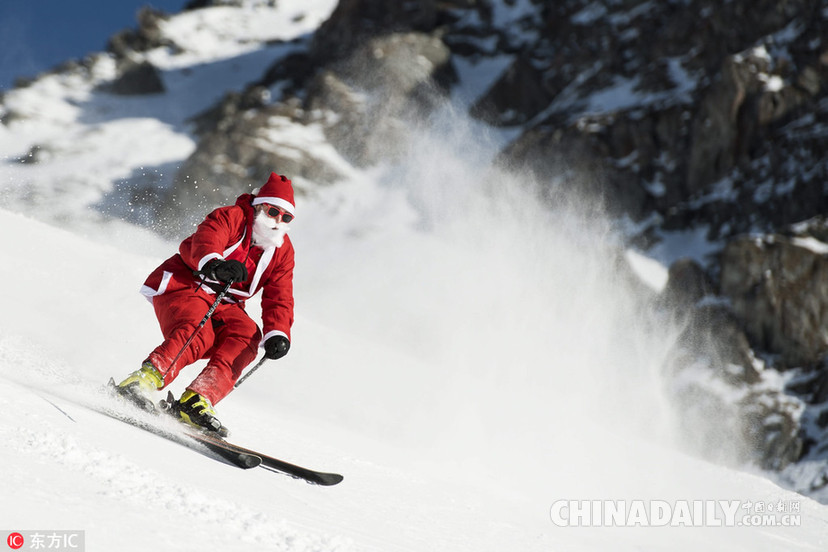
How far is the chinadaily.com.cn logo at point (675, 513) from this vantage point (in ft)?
17.6

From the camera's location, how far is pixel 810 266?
28.7 m

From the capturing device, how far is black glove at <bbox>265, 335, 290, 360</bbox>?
4324 mm

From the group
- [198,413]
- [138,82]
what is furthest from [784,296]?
[138,82]

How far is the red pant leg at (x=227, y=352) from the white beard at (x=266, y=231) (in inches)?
18.7

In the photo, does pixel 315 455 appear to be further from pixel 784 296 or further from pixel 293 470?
pixel 784 296

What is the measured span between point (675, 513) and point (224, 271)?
5.16 meters

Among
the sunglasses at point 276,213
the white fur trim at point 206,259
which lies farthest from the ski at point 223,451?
the sunglasses at point 276,213

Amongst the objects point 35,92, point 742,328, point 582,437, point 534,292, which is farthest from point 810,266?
point 35,92

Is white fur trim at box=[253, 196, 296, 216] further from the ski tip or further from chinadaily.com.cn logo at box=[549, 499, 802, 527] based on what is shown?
chinadaily.com.cn logo at box=[549, 499, 802, 527]

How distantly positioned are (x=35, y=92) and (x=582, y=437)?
85.6m

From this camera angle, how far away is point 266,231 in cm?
448

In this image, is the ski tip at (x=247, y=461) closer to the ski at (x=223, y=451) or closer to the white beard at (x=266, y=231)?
the ski at (x=223, y=451)

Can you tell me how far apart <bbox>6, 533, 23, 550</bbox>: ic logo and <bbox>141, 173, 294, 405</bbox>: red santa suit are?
7.63 feet

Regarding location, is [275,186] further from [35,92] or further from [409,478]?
[35,92]
